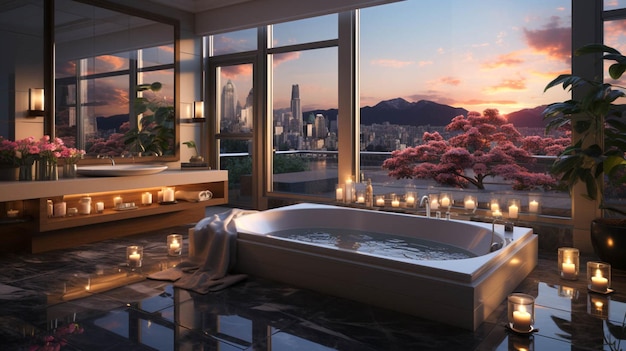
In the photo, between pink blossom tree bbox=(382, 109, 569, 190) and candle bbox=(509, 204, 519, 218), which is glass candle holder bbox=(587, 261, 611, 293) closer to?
candle bbox=(509, 204, 519, 218)

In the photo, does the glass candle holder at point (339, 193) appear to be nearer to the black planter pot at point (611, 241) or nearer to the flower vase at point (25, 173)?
the black planter pot at point (611, 241)

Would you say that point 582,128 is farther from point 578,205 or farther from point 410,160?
point 410,160

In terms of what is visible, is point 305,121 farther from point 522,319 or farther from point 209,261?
point 522,319

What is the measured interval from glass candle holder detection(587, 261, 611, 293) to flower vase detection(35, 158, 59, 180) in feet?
12.5

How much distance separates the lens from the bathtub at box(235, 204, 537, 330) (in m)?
2.29

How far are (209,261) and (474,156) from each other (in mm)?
2615

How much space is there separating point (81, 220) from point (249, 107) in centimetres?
253

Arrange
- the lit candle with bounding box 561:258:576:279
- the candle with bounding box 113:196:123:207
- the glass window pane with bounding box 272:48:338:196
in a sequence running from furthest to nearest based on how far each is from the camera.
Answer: the glass window pane with bounding box 272:48:338:196, the candle with bounding box 113:196:123:207, the lit candle with bounding box 561:258:576:279

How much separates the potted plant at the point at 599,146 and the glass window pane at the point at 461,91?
41cm

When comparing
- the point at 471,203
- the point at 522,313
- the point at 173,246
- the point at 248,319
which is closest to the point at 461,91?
the point at 471,203

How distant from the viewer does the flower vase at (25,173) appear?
3645 mm

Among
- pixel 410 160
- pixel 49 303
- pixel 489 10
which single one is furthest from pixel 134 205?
pixel 489 10

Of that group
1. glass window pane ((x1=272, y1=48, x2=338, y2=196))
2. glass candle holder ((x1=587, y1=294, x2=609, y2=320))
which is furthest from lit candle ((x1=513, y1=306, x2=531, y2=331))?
glass window pane ((x1=272, y1=48, x2=338, y2=196))

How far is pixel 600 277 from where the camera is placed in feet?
9.02
